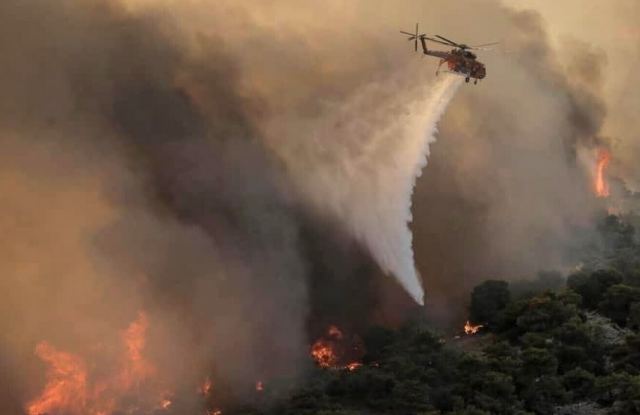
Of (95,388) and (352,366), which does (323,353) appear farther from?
(95,388)

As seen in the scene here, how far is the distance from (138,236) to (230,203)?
7147mm

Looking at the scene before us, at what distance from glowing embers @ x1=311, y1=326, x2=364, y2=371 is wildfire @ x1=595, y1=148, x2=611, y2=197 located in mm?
46448

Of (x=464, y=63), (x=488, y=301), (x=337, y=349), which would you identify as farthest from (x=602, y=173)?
(x=337, y=349)

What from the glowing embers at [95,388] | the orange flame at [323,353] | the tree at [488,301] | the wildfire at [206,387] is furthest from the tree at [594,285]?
the glowing embers at [95,388]

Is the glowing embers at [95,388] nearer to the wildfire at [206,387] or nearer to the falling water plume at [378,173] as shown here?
the wildfire at [206,387]

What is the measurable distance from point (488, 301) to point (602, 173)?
4381 centimetres

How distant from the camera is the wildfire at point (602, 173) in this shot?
8397cm

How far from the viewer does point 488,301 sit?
4978cm

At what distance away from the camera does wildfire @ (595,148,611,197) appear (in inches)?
3306

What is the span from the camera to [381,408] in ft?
112

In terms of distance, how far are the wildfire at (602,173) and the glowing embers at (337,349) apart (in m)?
46.4

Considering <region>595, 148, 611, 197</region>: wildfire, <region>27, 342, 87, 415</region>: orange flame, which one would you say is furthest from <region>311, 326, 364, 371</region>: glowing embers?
<region>595, 148, 611, 197</region>: wildfire

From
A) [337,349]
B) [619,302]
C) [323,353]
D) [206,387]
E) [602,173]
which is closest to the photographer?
[206,387]

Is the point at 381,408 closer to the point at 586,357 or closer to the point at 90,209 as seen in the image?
the point at 586,357
